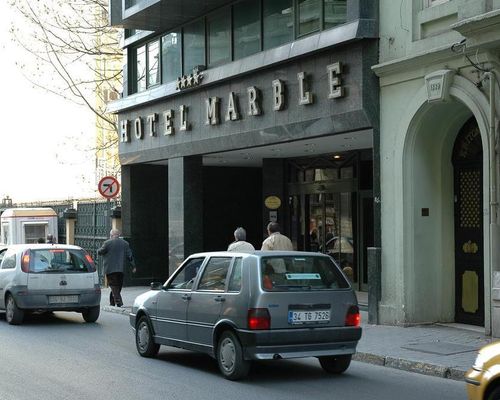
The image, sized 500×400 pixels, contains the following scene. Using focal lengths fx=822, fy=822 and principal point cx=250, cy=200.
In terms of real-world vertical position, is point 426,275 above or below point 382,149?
below

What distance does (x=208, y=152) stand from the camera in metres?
20.4

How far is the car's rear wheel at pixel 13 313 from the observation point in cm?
1571

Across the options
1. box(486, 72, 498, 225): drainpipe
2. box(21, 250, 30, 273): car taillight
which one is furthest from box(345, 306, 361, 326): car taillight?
box(21, 250, 30, 273): car taillight

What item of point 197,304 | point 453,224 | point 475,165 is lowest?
point 197,304

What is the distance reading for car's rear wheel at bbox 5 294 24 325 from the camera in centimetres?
1571

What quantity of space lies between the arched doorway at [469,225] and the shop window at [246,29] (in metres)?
6.01

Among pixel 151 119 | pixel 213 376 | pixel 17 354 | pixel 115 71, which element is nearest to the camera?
pixel 213 376

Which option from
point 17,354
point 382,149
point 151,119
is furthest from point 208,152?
point 17,354

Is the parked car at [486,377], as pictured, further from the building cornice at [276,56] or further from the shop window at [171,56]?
the shop window at [171,56]

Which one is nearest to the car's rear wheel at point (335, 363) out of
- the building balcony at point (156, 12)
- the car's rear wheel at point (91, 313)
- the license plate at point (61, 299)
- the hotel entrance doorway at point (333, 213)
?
the license plate at point (61, 299)

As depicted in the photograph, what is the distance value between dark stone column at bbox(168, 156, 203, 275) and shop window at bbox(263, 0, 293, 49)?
4.61m

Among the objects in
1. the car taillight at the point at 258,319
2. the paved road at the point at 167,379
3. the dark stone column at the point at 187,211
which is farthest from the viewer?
the dark stone column at the point at 187,211

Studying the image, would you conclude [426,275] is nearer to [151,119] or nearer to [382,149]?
[382,149]

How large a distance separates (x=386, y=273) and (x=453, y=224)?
1.45 m
